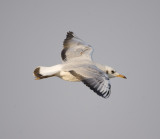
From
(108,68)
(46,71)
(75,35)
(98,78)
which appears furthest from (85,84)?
(75,35)

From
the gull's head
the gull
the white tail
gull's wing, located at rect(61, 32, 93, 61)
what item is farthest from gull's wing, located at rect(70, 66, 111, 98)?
gull's wing, located at rect(61, 32, 93, 61)

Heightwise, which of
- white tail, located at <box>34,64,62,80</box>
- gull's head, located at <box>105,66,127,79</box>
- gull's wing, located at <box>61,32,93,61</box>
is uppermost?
gull's wing, located at <box>61,32,93,61</box>

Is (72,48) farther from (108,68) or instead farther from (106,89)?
(106,89)

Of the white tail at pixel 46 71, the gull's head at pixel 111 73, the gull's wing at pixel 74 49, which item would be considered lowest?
the white tail at pixel 46 71

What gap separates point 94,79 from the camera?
278 inches

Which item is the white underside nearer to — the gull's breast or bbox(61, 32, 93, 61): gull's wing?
the gull's breast

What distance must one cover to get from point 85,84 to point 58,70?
4.19 ft

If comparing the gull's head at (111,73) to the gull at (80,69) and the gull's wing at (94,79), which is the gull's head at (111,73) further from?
the gull's wing at (94,79)

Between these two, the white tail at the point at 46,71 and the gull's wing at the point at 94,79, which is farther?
the white tail at the point at 46,71

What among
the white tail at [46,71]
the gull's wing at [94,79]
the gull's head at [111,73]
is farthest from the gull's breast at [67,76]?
the gull's head at [111,73]

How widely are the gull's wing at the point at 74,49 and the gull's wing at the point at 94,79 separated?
1.54 meters

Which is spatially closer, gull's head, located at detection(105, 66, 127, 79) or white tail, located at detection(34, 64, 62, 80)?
white tail, located at detection(34, 64, 62, 80)

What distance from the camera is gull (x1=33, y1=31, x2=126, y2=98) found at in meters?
6.94

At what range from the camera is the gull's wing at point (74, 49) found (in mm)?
9242
